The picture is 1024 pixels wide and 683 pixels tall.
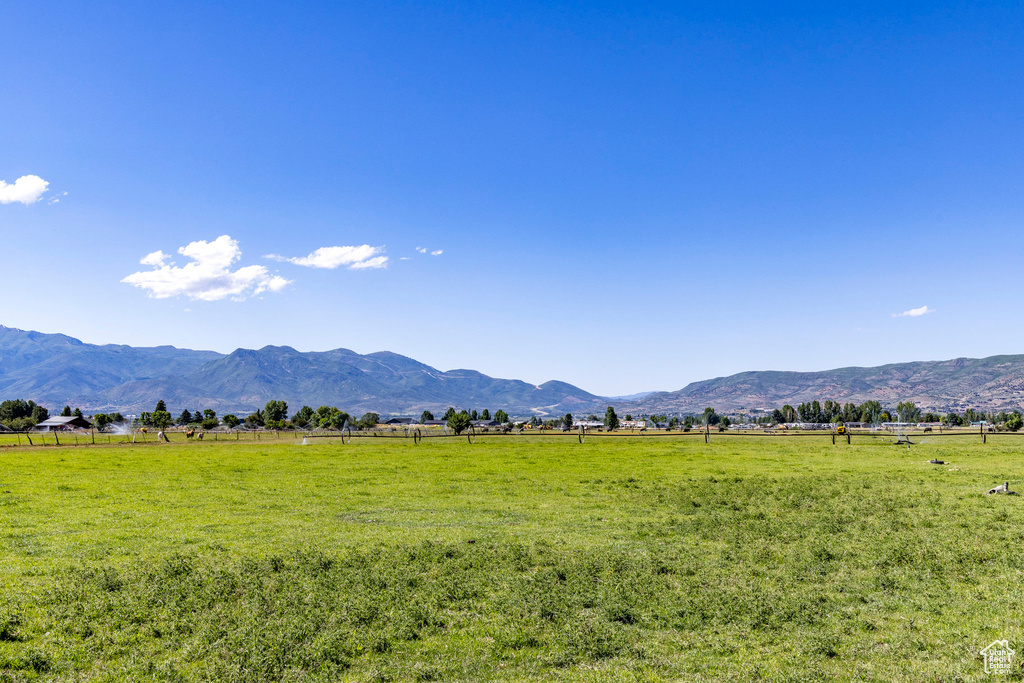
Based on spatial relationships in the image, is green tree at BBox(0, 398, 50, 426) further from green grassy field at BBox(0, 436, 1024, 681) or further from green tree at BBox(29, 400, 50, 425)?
green grassy field at BBox(0, 436, 1024, 681)

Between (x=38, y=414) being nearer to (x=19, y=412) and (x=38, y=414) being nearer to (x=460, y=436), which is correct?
(x=19, y=412)

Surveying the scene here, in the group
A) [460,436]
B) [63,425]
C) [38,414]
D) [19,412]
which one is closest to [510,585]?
[460,436]

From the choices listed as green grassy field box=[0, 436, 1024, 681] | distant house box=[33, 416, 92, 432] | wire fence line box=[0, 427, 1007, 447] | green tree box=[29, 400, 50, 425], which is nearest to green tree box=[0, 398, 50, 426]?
green tree box=[29, 400, 50, 425]

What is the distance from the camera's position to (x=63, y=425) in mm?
147750

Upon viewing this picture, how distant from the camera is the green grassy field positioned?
401 inches

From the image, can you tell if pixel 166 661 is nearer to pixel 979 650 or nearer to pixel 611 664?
pixel 611 664

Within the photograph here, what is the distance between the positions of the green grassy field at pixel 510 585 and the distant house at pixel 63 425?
149245mm

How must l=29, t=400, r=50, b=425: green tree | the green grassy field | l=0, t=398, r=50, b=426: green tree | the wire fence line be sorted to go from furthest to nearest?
l=29, t=400, r=50, b=425: green tree
l=0, t=398, r=50, b=426: green tree
the wire fence line
the green grassy field

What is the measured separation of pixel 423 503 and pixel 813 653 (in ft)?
63.0

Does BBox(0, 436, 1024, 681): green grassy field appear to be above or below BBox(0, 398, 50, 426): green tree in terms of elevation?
above

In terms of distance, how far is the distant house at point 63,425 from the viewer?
140 meters

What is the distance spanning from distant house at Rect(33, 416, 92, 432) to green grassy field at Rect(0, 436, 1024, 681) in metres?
149

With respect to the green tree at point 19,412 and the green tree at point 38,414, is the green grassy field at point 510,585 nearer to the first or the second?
the green tree at point 19,412

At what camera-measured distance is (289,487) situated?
104 ft
